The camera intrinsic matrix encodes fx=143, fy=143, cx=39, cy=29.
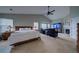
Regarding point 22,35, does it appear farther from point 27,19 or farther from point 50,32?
point 50,32

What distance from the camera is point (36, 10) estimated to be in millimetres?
3193

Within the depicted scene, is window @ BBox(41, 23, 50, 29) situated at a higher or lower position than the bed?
higher

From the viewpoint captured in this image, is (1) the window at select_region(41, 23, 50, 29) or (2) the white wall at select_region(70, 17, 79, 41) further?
(1) the window at select_region(41, 23, 50, 29)

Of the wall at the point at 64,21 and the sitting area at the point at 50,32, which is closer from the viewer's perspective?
the wall at the point at 64,21

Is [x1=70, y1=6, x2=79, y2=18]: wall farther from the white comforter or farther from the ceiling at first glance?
the white comforter

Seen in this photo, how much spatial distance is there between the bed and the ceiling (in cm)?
36

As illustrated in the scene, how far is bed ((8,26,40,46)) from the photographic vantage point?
3168 millimetres

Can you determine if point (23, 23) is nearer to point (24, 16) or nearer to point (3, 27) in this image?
point (24, 16)

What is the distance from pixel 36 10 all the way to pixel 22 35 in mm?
640

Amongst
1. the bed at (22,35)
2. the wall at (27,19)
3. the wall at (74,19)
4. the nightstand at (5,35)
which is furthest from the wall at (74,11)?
the nightstand at (5,35)

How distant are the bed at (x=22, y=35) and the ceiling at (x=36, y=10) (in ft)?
1.18

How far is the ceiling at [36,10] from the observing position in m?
3.13

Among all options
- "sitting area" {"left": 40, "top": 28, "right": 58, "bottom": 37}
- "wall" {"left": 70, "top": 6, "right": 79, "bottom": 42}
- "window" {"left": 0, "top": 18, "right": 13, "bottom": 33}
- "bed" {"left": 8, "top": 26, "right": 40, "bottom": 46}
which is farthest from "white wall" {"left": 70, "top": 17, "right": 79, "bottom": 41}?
"window" {"left": 0, "top": 18, "right": 13, "bottom": 33}

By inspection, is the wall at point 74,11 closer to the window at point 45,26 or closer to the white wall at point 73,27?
the white wall at point 73,27
